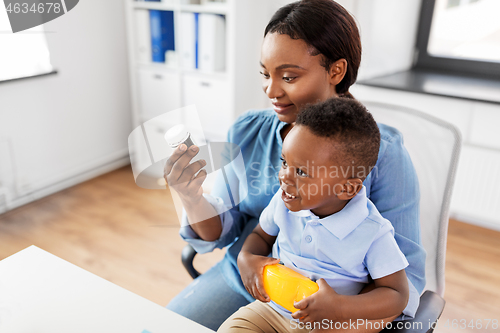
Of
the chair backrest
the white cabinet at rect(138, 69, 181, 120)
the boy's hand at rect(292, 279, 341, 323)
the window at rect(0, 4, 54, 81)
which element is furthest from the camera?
the white cabinet at rect(138, 69, 181, 120)

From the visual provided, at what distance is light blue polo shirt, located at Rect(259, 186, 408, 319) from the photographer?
740mm

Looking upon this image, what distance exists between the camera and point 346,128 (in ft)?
2.29

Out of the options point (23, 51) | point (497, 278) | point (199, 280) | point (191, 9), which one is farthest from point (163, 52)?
point (497, 278)

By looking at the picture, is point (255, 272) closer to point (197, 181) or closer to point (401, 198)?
point (197, 181)

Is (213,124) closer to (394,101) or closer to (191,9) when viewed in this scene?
(191,9)

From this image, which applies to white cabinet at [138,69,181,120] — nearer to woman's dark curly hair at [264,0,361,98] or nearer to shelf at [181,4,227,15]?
shelf at [181,4,227,15]

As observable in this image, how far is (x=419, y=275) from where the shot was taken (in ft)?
2.88

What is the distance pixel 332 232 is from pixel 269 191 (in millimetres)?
301

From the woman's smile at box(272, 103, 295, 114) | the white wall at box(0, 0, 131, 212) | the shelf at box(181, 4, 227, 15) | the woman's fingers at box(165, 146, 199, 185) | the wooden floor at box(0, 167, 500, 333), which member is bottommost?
the wooden floor at box(0, 167, 500, 333)

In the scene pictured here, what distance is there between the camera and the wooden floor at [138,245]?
6.19 feet

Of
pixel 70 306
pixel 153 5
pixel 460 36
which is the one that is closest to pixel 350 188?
pixel 70 306

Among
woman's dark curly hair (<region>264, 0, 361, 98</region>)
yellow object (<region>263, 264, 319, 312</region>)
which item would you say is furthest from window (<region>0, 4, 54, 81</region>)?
Result: yellow object (<region>263, 264, 319, 312</region>)

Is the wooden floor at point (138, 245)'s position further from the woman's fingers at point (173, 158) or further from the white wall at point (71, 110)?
the woman's fingers at point (173, 158)

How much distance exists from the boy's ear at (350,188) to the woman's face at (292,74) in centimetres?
24
